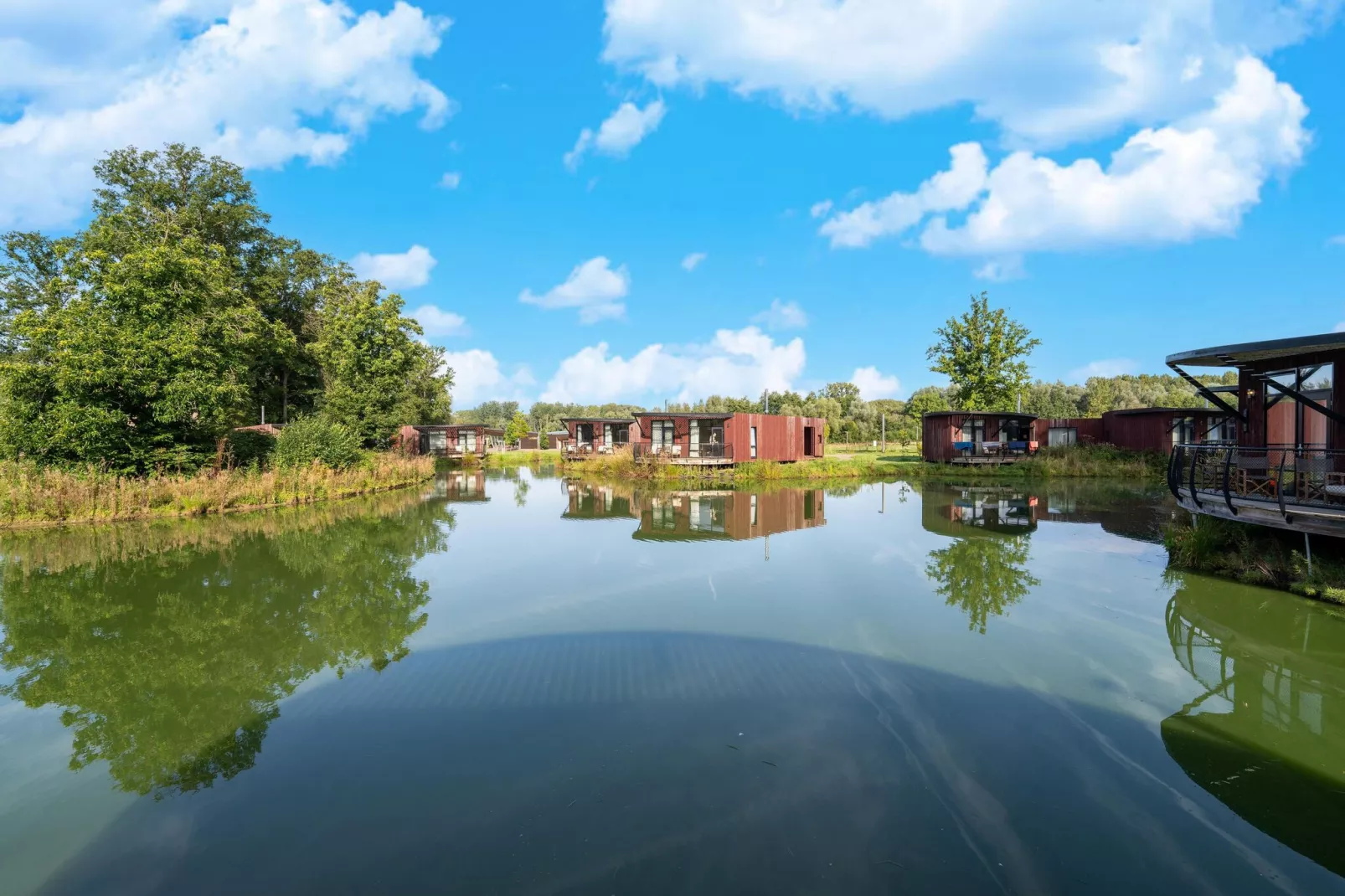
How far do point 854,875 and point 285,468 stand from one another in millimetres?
20837

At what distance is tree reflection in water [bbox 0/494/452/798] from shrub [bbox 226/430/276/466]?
861cm

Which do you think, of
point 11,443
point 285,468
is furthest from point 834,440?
point 11,443

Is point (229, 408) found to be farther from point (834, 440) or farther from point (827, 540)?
point (834, 440)

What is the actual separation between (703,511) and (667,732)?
1248cm

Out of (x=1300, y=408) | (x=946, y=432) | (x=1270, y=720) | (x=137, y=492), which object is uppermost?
(x=1300, y=408)

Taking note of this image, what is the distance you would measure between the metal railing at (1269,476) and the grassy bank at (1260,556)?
495 millimetres

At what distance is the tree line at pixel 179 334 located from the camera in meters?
14.6

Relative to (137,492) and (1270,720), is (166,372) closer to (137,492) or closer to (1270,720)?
(137,492)

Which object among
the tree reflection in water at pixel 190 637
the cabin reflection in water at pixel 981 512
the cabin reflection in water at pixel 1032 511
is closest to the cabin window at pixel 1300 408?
the cabin reflection in water at pixel 1032 511

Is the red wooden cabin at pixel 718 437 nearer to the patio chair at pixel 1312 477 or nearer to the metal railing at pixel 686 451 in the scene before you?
the metal railing at pixel 686 451

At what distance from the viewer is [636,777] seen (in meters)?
3.76

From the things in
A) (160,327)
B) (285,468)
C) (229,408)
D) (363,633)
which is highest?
(160,327)

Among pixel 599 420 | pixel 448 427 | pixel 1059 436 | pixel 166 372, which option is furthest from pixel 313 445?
pixel 1059 436

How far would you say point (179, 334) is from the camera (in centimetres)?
1609
